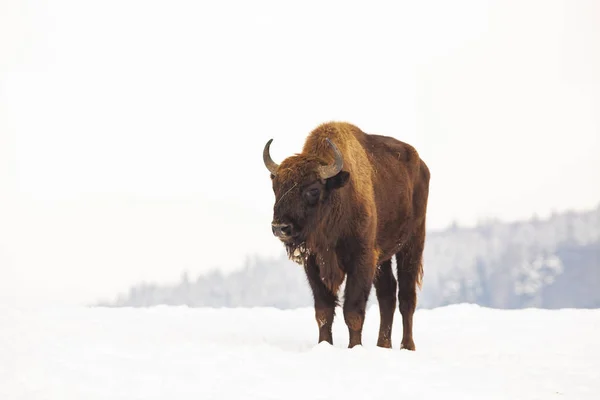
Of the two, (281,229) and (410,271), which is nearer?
(281,229)

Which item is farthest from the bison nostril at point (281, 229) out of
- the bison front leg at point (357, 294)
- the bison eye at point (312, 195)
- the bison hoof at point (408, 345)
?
the bison hoof at point (408, 345)

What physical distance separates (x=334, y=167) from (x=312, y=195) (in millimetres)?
489

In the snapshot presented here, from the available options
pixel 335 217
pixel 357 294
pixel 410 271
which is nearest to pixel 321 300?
pixel 357 294

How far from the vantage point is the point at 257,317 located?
15961mm

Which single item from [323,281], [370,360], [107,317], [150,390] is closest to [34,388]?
[150,390]

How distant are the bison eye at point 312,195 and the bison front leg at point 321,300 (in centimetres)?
86

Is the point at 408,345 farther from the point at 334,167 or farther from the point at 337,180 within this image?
the point at 334,167

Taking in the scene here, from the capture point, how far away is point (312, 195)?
35.6 feet

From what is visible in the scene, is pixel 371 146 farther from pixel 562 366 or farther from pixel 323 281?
pixel 562 366

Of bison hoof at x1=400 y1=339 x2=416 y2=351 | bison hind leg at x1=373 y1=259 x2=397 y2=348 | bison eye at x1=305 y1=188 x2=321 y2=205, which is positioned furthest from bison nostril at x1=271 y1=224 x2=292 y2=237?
bison hoof at x1=400 y1=339 x2=416 y2=351

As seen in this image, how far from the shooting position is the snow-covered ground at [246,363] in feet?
23.1

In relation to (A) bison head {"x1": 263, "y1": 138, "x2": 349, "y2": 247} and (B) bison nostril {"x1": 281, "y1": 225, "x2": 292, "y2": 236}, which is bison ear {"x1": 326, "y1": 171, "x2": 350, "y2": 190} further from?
(B) bison nostril {"x1": 281, "y1": 225, "x2": 292, "y2": 236}

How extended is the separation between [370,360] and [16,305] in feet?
23.6

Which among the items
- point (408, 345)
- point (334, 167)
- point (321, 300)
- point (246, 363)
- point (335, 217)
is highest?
point (334, 167)
